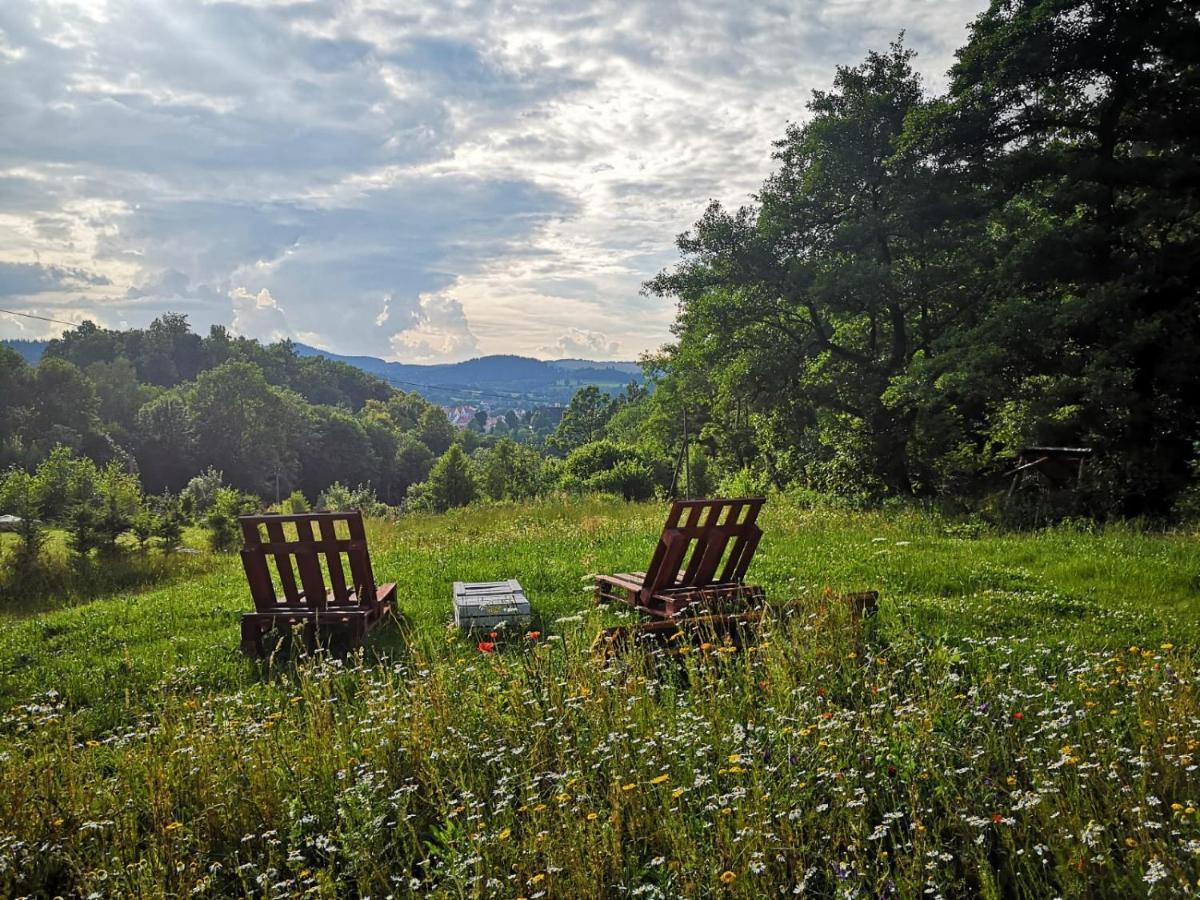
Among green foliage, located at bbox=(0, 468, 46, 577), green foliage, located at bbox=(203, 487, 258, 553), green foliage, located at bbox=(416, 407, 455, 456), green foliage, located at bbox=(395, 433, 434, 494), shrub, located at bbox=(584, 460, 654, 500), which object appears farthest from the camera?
green foliage, located at bbox=(416, 407, 455, 456)

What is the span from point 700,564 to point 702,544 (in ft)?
0.93

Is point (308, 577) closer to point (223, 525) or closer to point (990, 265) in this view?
point (223, 525)

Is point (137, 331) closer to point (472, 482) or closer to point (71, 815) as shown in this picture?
point (472, 482)

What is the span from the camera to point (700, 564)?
735cm

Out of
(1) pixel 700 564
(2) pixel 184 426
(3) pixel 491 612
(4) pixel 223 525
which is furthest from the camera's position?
(2) pixel 184 426

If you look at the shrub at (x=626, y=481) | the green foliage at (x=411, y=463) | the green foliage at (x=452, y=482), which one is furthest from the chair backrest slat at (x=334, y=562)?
the green foliage at (x=411, y=463)

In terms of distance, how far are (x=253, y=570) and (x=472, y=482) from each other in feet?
128

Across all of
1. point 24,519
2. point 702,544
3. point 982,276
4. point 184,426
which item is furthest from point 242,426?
point 702,544

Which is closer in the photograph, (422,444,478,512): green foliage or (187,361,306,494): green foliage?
(422,444,478,512): green foliage

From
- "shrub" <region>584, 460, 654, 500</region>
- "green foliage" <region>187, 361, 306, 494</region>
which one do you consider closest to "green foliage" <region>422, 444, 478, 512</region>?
"shrub" <region>584, 460, 654, 500</region>

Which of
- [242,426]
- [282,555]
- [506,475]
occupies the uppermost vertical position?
[242,426]

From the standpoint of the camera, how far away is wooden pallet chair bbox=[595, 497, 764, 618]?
269 inches

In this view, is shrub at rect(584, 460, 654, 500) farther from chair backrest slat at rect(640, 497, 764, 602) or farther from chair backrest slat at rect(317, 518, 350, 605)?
chair backrest slat at rect(317, 518, 350, 605)

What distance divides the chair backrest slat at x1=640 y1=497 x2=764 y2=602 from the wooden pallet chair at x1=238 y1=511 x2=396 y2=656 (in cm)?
266
